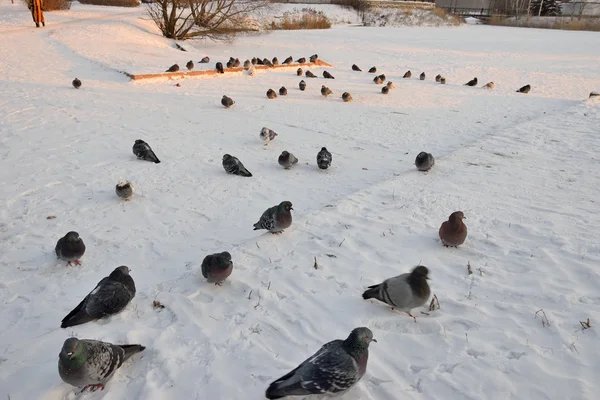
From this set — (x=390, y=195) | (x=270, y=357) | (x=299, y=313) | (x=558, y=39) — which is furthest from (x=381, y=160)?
(x=558, y=39)

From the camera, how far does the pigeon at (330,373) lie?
2.63m

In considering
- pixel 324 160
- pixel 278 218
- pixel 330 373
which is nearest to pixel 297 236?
pixel 278 218

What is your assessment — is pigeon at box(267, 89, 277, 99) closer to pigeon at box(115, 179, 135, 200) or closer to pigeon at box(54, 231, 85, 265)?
pigeon at box(115, 179, 135, 200)

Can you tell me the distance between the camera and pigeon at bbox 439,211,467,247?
14.8ft

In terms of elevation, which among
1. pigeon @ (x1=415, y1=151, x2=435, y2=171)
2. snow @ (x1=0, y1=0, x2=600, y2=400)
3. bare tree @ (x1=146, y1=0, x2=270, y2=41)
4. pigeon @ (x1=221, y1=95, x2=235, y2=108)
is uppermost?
bare tree @ (x1=146, y1=0, x2=270, y2=41)

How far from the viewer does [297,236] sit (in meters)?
5.10

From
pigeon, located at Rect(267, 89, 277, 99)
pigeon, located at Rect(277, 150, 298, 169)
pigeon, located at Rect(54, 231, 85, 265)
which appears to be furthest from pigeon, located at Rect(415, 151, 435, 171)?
pigeon, located at Rect(267, 89, 277, 99)

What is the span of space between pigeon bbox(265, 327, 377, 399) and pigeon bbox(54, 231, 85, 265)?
9.88ft

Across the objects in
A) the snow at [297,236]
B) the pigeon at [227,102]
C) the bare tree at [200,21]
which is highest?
the bare tree at [200,21]

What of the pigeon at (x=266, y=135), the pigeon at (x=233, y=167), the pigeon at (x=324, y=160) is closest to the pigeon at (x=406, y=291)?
the pigeon at (x=324, y=160)

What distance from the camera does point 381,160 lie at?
8227mm

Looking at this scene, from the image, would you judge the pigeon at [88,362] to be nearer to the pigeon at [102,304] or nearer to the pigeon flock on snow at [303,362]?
the pigeon flock on snow at [303,362]

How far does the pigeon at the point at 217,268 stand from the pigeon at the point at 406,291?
1464mm

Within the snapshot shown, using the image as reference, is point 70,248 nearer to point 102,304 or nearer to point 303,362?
point 102,304
